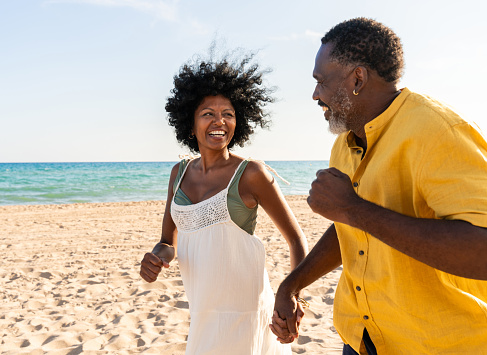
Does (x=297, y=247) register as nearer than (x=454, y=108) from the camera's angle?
No

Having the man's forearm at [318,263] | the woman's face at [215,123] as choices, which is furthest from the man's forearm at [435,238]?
the woman's face at [215,123]

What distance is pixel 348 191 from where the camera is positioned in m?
1.48

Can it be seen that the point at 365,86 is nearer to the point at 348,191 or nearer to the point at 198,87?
the point at 348,191

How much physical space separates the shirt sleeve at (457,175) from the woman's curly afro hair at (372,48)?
448mm

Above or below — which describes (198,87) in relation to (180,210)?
above

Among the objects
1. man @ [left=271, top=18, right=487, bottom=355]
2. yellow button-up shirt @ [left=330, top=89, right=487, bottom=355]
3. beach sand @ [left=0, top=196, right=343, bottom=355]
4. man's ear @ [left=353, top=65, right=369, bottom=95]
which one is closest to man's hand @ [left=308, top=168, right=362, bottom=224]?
man @ [left=271, top=18, right=487, bottom=355]

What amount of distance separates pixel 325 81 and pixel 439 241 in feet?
2.64

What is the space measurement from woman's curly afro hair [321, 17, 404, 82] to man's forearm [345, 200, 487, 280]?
583 mm

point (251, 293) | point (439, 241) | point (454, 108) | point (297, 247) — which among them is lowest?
point (251, 293)

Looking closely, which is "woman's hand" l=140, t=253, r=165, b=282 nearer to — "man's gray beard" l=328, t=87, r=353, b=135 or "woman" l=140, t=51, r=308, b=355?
"woman" l=140, t=51, r=308, b=355

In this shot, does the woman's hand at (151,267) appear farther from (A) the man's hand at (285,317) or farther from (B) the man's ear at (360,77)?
(B) the man's ear at (360,77)

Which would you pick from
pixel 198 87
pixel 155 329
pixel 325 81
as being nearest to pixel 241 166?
pixel 198 87

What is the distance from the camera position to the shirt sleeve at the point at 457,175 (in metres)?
1.23

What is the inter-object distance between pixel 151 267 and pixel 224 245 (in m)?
0.44
